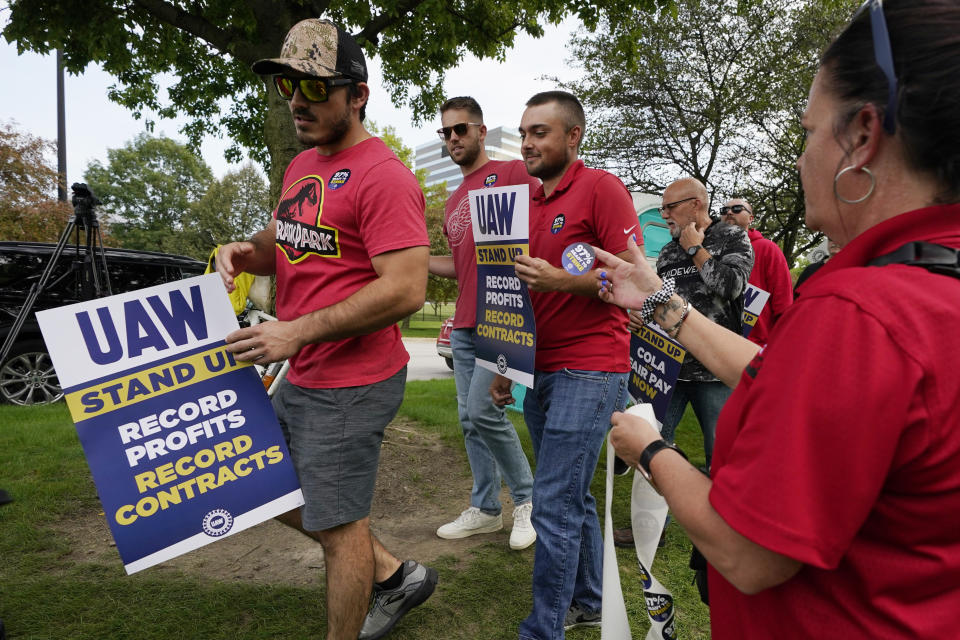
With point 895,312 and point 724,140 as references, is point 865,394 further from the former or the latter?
point 724,140

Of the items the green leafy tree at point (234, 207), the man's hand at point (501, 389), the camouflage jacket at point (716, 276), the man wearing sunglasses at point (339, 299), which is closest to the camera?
the man wearing sunglasses at point (339, 299)

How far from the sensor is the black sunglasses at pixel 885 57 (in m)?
0.78

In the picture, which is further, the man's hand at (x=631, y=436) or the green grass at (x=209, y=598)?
the green grass at (x=209, y=598)

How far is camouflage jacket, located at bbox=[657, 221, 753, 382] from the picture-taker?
339 centimetres

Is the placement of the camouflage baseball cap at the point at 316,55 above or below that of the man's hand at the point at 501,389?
above

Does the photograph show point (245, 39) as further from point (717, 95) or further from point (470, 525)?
point (717, 95)

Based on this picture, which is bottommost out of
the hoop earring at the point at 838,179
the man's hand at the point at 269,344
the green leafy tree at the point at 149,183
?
the man's hand at the point at 269,344

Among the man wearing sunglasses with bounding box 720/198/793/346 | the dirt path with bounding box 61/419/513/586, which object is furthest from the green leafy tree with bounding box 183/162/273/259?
the man wearing sunglasses with bounding box 720/198/793/346

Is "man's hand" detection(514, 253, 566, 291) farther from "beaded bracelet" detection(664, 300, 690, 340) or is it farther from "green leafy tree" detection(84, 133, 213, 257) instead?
"green leafy tree" detection(84, 133, 213, 257)

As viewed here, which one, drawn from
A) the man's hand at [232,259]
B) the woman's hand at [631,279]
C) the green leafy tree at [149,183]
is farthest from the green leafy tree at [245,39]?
the green leafy tree at [149,183]

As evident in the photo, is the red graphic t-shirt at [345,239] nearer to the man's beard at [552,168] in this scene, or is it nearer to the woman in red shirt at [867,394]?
the man's beard at [552,168]

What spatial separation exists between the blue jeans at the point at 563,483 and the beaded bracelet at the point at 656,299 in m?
0.82

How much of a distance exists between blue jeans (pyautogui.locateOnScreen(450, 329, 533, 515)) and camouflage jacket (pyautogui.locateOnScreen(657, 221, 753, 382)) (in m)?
1.13

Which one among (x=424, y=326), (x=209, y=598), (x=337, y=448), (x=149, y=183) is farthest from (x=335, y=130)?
(x=149, y=183)
